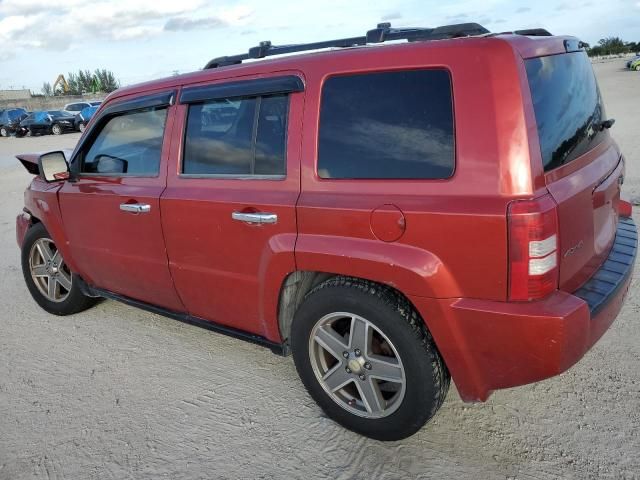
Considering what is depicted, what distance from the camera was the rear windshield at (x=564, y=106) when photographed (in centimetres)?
223

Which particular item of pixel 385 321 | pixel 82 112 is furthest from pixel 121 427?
pixel 82 112

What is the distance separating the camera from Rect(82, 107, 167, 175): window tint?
339cm

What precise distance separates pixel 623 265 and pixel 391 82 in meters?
1.53

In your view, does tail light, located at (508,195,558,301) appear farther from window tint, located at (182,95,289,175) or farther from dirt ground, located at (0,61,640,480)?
window tint, located at (182,95,289,175)

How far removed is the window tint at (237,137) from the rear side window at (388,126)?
0.30 meters

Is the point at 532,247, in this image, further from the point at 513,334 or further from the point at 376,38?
the point at 376,38

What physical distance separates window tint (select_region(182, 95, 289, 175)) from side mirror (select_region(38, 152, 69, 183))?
1310mm

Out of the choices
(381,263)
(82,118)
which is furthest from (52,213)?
(82,118)

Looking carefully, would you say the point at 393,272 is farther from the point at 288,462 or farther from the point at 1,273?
the point at 1,273

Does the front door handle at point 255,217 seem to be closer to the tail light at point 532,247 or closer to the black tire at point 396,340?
the black tire at point 396,340

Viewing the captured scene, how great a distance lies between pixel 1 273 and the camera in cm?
576

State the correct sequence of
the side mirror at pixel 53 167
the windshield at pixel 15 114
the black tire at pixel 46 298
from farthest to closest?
the windshield at pixel 15 114 → the black tire at pixel 46 298 → the side mirror at pixel 53 167

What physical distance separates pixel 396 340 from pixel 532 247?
29.0 inches

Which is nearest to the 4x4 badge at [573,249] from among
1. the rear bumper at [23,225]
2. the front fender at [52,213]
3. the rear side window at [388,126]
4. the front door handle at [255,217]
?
the rear side window at [388,126]
